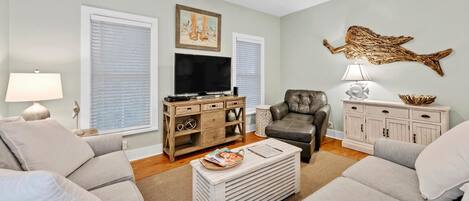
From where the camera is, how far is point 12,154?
1223mm

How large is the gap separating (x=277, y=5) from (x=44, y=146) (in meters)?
3.93

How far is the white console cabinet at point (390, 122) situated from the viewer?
250cm

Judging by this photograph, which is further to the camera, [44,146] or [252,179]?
[252,179]

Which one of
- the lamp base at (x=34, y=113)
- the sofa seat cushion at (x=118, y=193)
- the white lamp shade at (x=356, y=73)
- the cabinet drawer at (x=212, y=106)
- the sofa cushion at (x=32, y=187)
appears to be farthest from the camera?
the white lamp shade at (x=356, y=73)

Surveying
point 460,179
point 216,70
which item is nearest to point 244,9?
point 216,70

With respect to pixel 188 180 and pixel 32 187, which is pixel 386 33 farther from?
pixel 32 187

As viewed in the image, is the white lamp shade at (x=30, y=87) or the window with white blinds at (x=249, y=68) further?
the window with white blinds at (x=249, y=68)

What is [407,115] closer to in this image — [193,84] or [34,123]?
[193,84]

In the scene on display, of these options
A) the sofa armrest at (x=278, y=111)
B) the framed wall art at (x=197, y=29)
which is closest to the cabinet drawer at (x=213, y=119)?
the sofa armrest at (x=278, y=111)

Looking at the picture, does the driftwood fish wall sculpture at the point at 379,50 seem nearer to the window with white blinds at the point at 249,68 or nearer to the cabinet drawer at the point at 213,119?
the window with white blinds at the point at 249,68

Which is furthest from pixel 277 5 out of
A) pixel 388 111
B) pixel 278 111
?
pixel 388 111

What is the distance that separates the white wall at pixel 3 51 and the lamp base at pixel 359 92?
4.35 metres

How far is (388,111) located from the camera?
2.87m

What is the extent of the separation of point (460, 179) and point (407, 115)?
2025 mm
